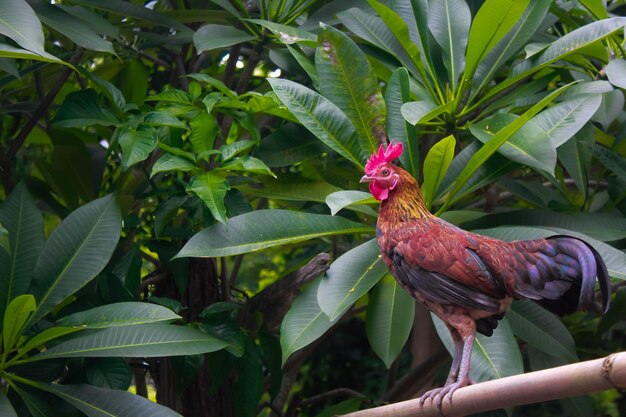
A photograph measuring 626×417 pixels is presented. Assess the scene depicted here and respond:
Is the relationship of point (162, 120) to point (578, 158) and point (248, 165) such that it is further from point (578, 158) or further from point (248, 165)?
point (578, 158)

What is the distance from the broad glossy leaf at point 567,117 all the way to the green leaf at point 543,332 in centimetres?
53

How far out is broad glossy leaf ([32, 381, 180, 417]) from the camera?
2.45 meters

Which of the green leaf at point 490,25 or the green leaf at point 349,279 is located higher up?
the green leaf at point 490,25

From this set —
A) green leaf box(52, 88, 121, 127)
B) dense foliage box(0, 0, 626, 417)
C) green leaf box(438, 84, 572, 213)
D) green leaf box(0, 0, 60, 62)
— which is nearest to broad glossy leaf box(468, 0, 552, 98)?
dense foliage box(0, 0, 626, 417)

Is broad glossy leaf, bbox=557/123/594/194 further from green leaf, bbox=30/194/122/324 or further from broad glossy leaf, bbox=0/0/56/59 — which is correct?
broad glossy leaf, bbox=0/0/56/59

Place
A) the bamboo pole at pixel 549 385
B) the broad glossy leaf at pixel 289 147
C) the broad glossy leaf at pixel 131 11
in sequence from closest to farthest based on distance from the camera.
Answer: the bamboo pole at pixel 549 385
the broad glossy leaf at pixel 289 147
the broad glossy leaf at pixel 131 11

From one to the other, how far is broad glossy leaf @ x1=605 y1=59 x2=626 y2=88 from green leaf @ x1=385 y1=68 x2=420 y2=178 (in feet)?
2.01

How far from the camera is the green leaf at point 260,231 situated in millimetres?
2533

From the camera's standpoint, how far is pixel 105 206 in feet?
8.87

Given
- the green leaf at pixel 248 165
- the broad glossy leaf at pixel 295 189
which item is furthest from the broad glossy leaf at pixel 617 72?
the green leaf at pixel 248 165

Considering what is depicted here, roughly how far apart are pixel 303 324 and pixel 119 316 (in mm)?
496

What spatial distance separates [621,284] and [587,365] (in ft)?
4.99

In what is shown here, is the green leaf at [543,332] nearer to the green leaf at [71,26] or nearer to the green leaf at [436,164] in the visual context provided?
the green leaf at [436,164]

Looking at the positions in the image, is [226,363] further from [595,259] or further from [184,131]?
[595,259]
